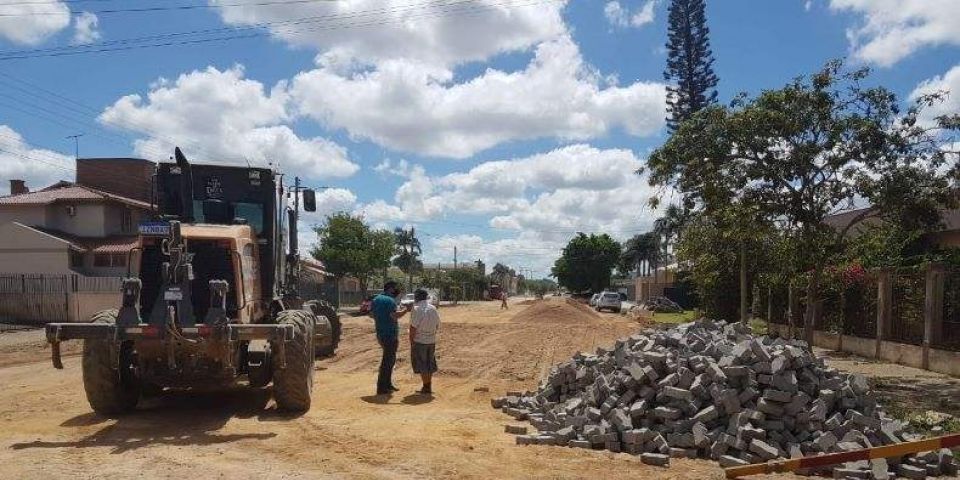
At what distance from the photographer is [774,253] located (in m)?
22.2

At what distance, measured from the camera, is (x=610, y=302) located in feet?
182

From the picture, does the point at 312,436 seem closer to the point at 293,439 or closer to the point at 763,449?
the point at 293,439

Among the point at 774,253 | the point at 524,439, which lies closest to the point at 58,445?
the point at 524,439

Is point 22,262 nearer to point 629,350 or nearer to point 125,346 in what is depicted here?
point 125,346

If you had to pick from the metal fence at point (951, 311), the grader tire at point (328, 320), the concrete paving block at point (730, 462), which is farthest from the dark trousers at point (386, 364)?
the metal fence at point (951, 311)

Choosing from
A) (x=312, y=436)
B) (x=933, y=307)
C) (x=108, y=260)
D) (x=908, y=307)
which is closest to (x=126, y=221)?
(x=108, y=260)

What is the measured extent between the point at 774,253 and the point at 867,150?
8206 mm

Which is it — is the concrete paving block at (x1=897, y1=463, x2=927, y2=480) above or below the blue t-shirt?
below

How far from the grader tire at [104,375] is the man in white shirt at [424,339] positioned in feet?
14.0

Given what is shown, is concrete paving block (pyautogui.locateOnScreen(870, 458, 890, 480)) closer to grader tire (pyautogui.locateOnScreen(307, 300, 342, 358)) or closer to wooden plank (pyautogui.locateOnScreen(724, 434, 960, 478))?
wooden plank (pyautogui.locateOnScreen(724, 434, 960, 478))

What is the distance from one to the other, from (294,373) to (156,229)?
2.42 meters

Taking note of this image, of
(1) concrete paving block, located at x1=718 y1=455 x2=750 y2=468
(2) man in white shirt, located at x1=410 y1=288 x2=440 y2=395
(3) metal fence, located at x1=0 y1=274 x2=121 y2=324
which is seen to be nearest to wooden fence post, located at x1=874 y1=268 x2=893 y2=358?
(2) man in white shirt, located at x1=410 y1=288 x2=440 y2=395

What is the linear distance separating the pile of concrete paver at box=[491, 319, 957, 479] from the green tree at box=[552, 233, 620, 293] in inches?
2926

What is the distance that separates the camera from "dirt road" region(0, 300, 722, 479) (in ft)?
23.3
